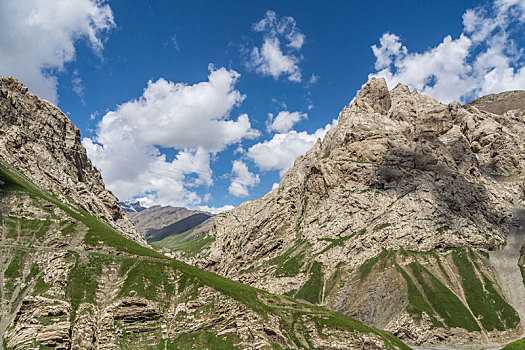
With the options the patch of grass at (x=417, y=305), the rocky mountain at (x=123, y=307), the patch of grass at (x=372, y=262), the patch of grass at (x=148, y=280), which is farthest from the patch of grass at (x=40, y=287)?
the patch of grass at (x=372, y=262)

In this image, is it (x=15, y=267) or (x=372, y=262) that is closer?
(x=15, y=267)

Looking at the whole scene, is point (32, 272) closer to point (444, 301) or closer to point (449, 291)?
point (444, 301)

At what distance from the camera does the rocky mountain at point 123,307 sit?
7725 cm

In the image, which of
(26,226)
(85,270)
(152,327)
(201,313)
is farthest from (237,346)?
(26,226)

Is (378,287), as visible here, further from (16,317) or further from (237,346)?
(16,317)

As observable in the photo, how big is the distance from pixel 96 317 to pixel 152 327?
14964 millimetres

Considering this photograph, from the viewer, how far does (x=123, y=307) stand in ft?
281

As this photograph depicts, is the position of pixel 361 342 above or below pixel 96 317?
below

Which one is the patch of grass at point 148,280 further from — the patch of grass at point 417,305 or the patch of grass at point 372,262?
the patch of grass at point 372,262

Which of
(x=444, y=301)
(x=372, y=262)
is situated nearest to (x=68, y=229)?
(x=372, y=262)

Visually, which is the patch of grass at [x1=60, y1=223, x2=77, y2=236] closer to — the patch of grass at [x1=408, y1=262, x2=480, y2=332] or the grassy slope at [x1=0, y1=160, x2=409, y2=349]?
A: the grassy slope at [x1=0, y1=160, x2=409, y2=349]

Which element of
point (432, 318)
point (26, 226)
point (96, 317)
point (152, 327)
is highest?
point (26, 226)

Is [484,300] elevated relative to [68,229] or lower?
lower

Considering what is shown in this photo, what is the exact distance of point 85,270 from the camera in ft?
317
